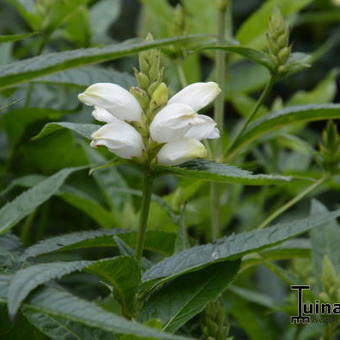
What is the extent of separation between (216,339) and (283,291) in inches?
34.1

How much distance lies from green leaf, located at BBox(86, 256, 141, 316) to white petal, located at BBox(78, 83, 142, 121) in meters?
0.17

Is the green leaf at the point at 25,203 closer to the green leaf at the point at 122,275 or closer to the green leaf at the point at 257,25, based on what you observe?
the green leaf at the point at 122,275

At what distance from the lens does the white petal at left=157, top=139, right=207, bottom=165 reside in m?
0.92

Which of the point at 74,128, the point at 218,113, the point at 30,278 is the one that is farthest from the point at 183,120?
the point at 218,113

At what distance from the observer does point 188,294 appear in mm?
980

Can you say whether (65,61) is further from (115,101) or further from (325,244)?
(325,244)

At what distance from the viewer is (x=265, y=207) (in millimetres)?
2324

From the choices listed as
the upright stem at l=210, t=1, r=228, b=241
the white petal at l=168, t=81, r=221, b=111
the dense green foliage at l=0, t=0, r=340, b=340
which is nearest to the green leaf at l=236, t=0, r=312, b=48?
the dense green foliage at l=0, t=0, r=340, b=340

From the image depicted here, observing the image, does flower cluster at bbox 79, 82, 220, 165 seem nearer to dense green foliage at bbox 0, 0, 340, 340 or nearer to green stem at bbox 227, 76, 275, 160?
dense green foliage at bbox 0, 0, 340, 340

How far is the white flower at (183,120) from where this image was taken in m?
0.90

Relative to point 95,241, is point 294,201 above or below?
above

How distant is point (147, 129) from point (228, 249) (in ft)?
0.56

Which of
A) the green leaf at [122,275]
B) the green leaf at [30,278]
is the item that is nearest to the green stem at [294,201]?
the green leaf at [122,275]

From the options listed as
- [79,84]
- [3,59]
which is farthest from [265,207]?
[79,84]
